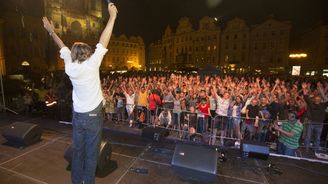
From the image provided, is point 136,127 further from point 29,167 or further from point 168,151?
point 29,167

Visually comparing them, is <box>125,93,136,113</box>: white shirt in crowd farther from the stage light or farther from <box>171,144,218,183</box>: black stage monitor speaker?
the stage light

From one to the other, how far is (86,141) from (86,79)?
0.86 m

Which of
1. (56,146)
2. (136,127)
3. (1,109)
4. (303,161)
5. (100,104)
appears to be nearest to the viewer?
(100,104)

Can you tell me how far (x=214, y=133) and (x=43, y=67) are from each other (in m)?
45.3

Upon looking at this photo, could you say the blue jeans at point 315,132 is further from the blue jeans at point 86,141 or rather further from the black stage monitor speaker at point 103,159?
the blue jeans at point 86,141

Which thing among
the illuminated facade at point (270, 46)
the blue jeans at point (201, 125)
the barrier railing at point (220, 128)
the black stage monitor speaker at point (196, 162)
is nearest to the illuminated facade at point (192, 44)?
the illuminated facade at point (270, 46)

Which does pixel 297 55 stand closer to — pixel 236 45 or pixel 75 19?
pixel 236 45

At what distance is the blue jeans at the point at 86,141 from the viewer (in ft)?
8.41

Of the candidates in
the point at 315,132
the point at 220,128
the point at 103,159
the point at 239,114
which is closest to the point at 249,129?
the point at 239,114

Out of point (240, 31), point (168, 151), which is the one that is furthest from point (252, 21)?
point (168, 151)

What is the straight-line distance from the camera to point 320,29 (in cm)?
3856

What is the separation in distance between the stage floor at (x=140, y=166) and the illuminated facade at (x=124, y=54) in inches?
2293

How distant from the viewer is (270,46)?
4238 centimetres

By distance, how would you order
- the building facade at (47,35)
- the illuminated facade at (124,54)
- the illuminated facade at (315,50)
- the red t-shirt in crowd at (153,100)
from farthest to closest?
the illuminated facade at (124,54) → the illuminated facade at (315,50) → the building facade at (47,35) → the red t-shirt in crowd at (153,100)
